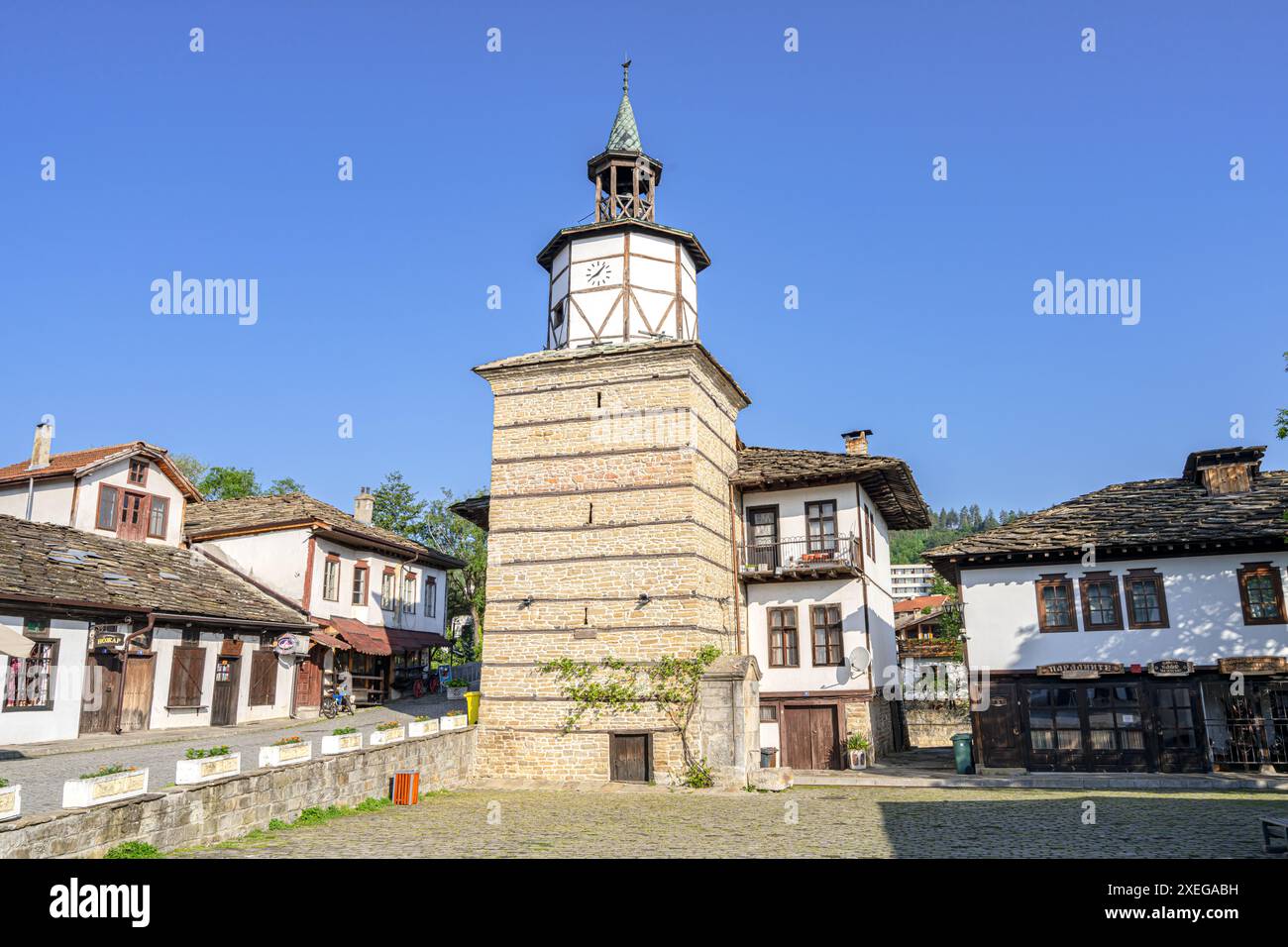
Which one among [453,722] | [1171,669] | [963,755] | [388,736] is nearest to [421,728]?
[388,736]

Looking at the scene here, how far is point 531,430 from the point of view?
71.1 feet

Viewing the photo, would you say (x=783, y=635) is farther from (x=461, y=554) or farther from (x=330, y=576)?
(x=461, y=554)

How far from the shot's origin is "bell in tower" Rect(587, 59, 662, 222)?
22.9 m

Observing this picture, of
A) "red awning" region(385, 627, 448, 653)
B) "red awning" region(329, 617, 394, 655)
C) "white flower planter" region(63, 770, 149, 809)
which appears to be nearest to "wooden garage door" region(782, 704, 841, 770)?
"red awning" region(329, 617, 394, 655)

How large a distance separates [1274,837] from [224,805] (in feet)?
A: 44.7

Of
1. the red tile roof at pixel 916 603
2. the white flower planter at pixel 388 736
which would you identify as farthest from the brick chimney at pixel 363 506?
the red tile roof at pixel 916 603

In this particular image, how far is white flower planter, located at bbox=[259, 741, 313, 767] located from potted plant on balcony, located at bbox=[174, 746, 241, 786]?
87 cm

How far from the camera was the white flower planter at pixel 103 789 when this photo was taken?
9.63 meters

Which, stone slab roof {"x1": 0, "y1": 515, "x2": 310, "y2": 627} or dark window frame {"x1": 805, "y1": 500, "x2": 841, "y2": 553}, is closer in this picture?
stone slab roof {"x1": 0, "y1": 515, "x2": 310, "y2": 627}

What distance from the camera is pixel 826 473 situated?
74.2 ft

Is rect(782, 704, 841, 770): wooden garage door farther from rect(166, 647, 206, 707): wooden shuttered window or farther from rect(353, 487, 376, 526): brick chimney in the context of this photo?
rect(353, 487, 376, 526): brick chimney

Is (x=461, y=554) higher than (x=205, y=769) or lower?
higher
